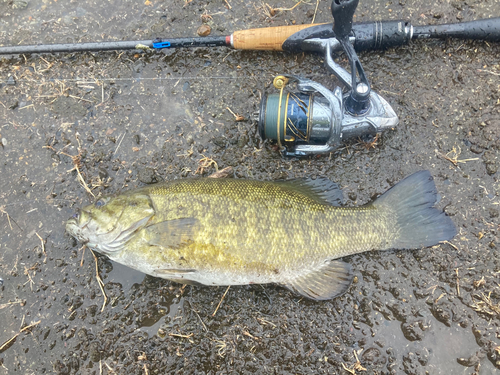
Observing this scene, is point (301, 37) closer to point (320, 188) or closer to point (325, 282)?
point (320, 188)

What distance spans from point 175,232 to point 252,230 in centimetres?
54

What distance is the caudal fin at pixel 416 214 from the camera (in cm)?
237

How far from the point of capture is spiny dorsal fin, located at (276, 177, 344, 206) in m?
2.50

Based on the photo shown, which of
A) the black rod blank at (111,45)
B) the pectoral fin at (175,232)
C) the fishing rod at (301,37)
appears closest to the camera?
the pectoral fin at (175,232)

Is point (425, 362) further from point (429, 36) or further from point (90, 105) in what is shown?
point (90, 105)

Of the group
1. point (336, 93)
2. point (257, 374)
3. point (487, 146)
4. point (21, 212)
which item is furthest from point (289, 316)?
point (21, 212)

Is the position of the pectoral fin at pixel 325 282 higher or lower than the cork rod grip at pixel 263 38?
lower

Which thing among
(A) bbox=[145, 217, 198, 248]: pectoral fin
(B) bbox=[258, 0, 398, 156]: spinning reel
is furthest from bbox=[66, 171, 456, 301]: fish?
(B) bbox=[258, 0, 398, 156]: spinning reel

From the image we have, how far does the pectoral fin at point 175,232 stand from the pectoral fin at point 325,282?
0.83m

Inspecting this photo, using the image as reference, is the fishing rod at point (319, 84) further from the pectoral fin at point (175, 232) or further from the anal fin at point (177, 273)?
the anal fin at point (177, 273)

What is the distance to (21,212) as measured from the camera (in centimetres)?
274

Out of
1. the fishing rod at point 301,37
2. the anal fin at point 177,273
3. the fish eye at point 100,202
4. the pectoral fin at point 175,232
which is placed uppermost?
the fishing rod at point 301,37

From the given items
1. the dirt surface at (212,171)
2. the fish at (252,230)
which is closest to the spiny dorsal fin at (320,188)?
the fish at (252,230)

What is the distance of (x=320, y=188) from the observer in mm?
2516
